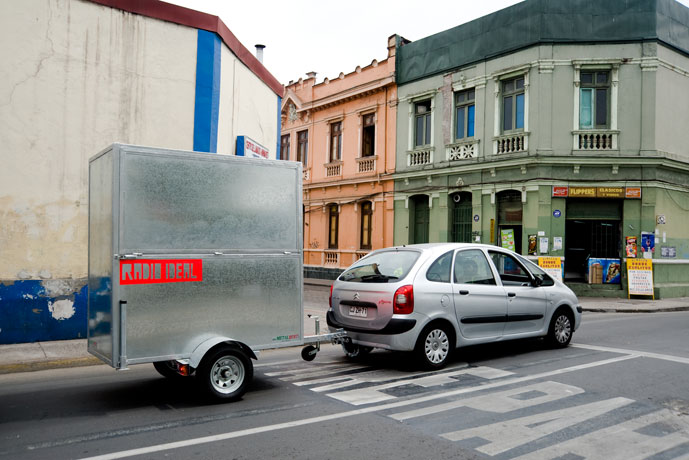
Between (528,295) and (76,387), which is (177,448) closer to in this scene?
(76,387)

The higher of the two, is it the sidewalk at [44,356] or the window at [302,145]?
the window at [302,145]

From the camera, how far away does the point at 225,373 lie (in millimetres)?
6012

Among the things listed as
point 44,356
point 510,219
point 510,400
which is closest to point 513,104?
point 510,219

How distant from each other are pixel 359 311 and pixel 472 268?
5.82ft

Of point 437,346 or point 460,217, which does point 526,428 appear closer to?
point 437,346

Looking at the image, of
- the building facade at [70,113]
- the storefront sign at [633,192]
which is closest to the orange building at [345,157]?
the storefront sign at [633,192]

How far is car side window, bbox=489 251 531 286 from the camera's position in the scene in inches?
331

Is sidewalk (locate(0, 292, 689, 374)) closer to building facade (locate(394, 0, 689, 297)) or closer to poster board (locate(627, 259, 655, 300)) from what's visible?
building facade (locate(394, 0, 689, 297))

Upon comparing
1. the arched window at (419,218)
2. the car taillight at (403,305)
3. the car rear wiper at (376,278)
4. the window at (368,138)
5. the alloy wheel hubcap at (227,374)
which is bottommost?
the alloy wheel hubcap at (227,374)

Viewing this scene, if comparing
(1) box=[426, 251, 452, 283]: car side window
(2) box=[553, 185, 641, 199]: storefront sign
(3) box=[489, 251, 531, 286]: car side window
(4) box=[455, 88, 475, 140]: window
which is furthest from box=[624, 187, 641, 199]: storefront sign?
(1) box=[426, 251, 452, 283]: car side window

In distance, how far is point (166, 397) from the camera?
20.2 ft

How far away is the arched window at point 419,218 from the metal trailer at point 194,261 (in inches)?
675

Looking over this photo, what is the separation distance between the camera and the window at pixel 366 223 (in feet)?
84.3

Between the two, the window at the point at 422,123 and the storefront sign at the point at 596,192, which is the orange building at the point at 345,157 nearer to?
the window at the point at 422,123
